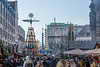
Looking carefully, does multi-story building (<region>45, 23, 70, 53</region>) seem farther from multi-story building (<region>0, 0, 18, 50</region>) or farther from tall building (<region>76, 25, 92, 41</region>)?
multi-story building (<region>0, 0, 18, 50</region>)

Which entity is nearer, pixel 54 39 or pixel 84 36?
pixel 84 36

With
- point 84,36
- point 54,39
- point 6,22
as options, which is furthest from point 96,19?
point 54,39

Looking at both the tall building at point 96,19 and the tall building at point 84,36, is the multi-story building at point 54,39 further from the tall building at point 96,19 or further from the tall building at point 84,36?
the tall building at point 96,19

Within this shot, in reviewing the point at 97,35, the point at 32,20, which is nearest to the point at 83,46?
the point at 97,35

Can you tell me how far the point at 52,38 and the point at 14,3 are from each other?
56.1 m

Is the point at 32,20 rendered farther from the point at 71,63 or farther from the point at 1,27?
the point at 71,63

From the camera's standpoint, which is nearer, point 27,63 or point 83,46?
point 27,63

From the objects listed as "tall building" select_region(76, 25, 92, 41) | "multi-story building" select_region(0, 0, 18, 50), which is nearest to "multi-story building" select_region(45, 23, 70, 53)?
"tall building" select_region(76, 25, 92, 41)

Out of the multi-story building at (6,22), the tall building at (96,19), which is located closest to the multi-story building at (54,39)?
the multi-story building at (6,22)

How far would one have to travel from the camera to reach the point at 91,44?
46469 millimetres

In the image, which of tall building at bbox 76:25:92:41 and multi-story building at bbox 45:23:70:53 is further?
multi-story building at bbox 45:23:70:53

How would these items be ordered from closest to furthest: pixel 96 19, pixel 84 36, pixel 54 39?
pixel 96 19
pixel 84 36
pixel 54 39

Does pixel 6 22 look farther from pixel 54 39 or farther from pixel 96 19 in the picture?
pixel 54 39

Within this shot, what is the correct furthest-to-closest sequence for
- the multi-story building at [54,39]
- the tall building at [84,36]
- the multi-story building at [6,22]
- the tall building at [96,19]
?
1. the multi-story building at [54,39]
2. the tall building at [84,36]
3. the multi-story building at [6,22]
4. the tall building at [96,19]
